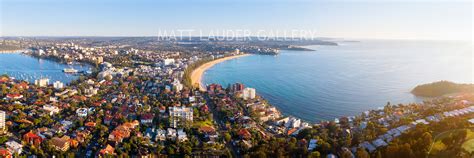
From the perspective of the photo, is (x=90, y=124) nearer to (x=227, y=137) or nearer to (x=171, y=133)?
(x=171, y=133)

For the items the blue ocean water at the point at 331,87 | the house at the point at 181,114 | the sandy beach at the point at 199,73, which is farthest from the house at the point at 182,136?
the sandy beach at the point at 199,73

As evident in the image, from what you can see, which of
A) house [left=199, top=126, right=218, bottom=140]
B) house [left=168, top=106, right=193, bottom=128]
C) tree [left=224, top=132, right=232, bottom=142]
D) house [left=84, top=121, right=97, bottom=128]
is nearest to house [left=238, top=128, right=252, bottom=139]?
tree [left=224, top=132, right=232, bottom=142]

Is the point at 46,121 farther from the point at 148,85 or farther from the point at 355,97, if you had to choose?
the point at 355,97

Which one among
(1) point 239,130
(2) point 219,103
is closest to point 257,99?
(2) point 219,103

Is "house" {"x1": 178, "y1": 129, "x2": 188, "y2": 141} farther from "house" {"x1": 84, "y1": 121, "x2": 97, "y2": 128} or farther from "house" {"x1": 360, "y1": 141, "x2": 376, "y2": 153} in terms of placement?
"house" {"x1": 360, "y1": 141, "x2": 376, "y2": 153}

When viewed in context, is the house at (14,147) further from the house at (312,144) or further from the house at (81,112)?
the house at (312,144)

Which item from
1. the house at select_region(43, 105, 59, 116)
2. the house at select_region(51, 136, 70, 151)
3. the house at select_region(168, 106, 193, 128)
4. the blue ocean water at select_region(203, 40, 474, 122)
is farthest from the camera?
the blue ocean water at select_region(203, 40, 474, 122)
